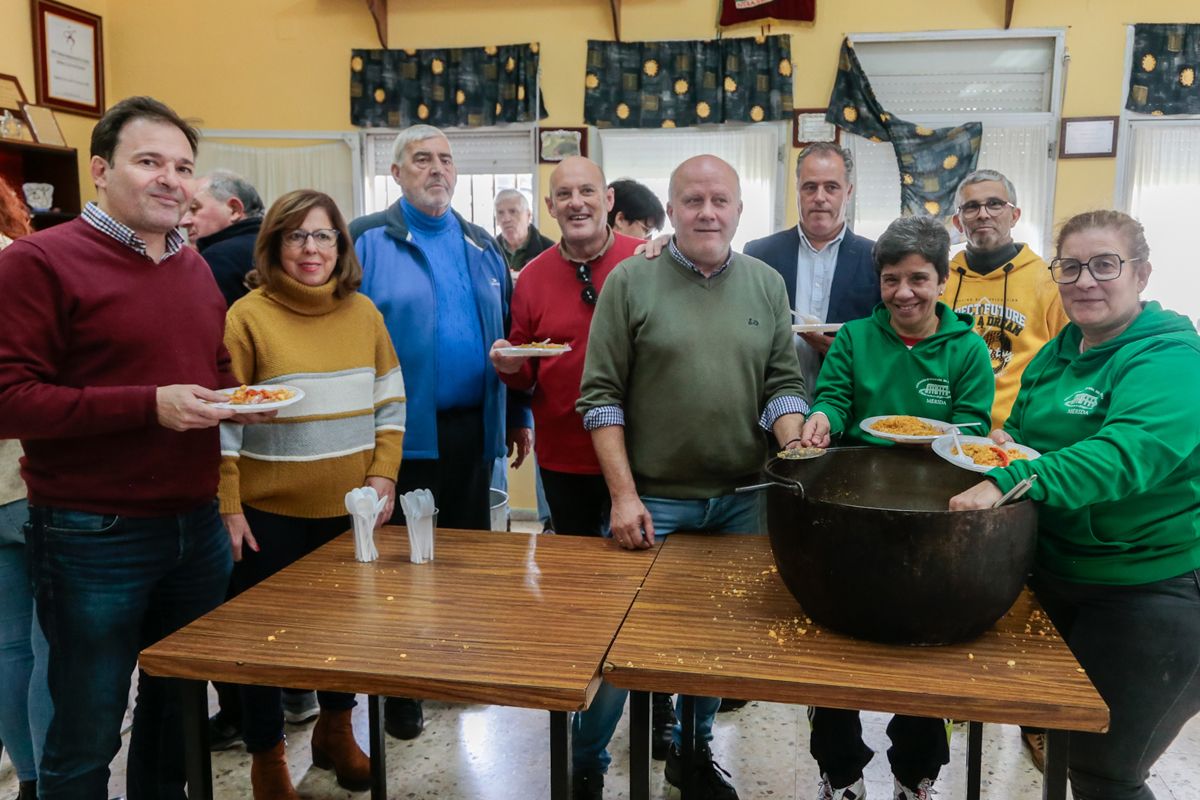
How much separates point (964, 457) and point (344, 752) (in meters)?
1.70

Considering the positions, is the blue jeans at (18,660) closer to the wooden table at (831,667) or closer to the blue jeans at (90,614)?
the blue jeans at (90,614)

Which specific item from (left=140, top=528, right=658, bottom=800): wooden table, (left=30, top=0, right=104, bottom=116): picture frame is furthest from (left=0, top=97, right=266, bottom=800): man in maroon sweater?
(left=30, top=0, right=104, bottom=116): picture frame

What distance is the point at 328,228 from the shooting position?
2.05m

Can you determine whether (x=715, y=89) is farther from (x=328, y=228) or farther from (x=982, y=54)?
(x=328, y=228)

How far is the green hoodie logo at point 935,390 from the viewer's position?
192 centimetres

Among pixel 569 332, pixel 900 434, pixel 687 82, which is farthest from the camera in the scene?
pixel 687 82

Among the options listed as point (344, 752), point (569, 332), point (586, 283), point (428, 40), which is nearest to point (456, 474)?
point (569, 332)

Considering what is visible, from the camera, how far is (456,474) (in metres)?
2.65

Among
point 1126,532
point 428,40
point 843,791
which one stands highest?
point 428,40

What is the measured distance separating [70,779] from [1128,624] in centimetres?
184

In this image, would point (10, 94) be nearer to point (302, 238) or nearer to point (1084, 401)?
point (302, 238)

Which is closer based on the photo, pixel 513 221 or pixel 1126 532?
pixel 1126 532

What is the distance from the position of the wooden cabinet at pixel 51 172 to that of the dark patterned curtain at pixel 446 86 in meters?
1.53

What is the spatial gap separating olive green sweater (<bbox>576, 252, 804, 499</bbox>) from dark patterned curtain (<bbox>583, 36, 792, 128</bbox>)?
9.73 ft
